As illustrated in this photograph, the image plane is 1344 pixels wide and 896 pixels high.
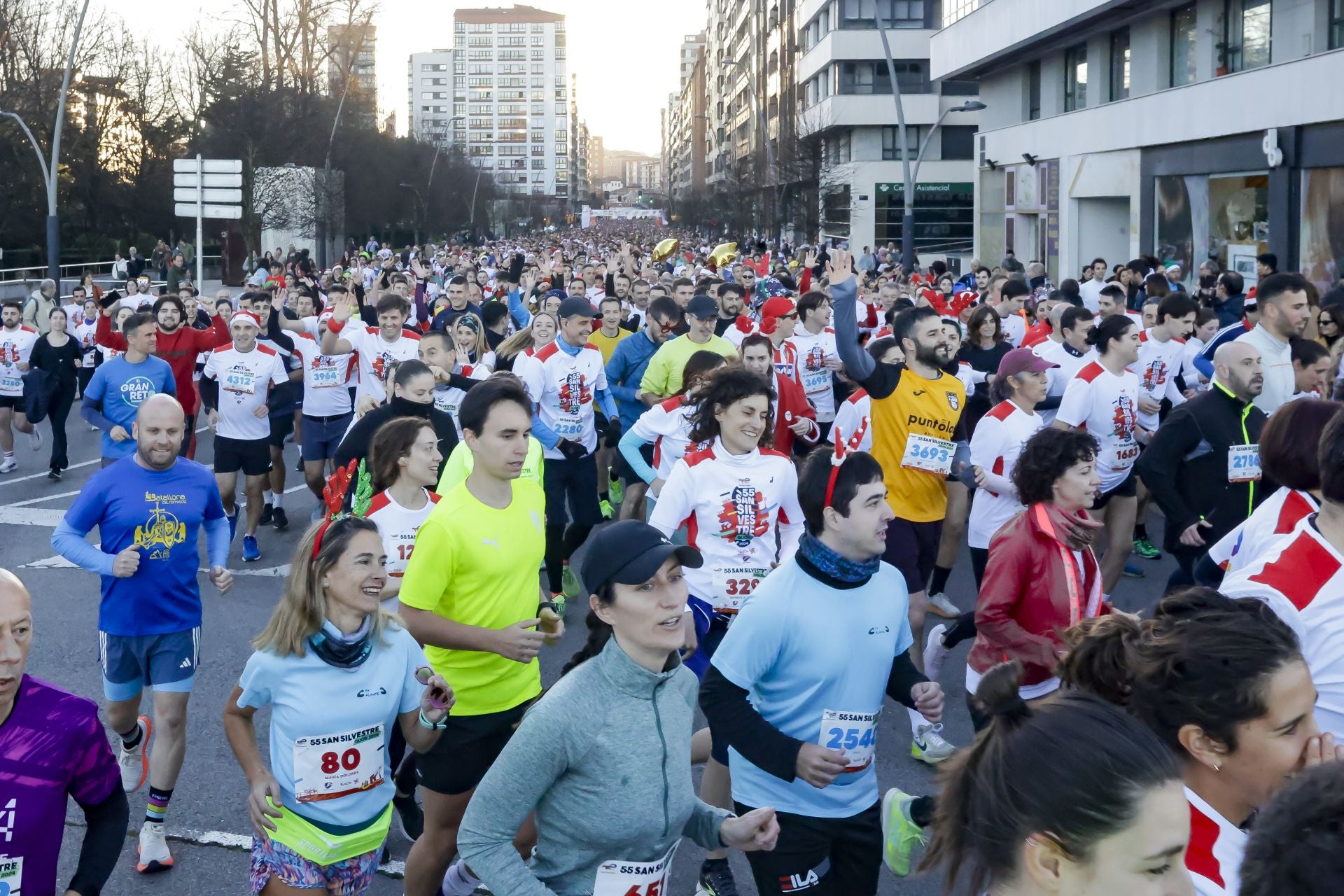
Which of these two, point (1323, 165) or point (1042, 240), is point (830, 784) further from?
point (1042, 240)

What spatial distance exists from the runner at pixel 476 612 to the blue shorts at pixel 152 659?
1.43m

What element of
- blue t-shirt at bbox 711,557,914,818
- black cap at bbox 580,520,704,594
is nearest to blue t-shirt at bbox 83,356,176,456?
blue t-shirt at bbox 711,557,914,818

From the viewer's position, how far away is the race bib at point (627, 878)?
3178 millimetres

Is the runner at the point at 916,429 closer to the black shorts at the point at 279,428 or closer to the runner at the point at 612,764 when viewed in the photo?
the runner at the point at 612,764

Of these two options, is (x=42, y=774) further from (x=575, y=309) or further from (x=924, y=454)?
(x=575, y=309)

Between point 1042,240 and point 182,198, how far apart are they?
25356mm

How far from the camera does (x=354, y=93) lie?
66.6 meters

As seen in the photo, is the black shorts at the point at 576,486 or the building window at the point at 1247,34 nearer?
the black shorts at the point at 576,486

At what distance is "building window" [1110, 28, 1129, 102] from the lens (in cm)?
3119

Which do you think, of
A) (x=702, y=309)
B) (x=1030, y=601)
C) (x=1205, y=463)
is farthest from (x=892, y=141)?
(x=1030, y=601)

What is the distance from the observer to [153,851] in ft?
17.4

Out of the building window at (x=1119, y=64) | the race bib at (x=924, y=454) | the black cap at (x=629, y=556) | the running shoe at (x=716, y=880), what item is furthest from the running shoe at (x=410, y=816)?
the building window at (x=1119, y=64)

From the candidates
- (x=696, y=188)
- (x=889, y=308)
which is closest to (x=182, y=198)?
(x=889, y=308)

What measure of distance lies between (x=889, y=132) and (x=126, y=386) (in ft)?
180
